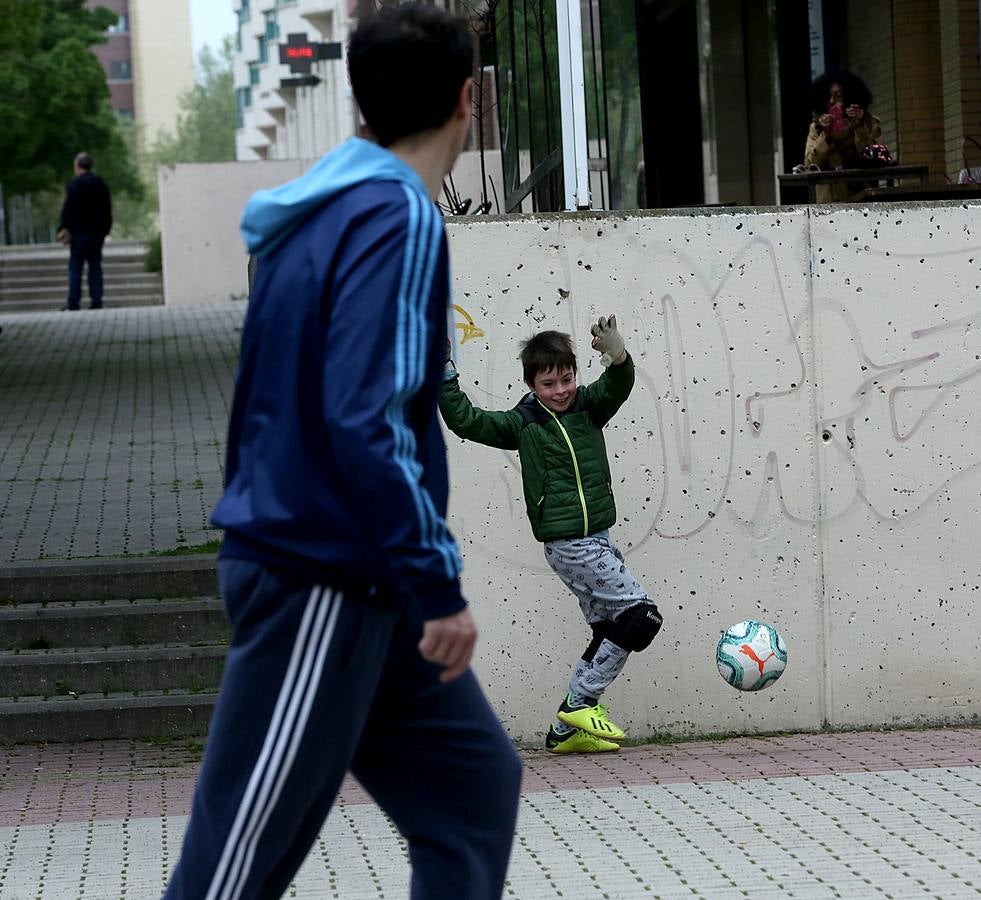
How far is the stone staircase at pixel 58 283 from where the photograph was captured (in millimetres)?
29875

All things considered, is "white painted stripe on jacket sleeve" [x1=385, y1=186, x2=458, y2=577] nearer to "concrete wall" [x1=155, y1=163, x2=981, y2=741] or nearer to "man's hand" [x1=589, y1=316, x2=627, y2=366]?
"man's hand" [x1=589, y1=316, x2=627, y2=366]

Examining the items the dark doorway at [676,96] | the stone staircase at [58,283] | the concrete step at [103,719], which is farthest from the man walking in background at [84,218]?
the concrete step at [103,719]

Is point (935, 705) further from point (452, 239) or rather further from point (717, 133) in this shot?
point (717, 133)

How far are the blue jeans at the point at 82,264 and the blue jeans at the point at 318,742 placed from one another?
78.6ft

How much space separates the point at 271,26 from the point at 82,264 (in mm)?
47472

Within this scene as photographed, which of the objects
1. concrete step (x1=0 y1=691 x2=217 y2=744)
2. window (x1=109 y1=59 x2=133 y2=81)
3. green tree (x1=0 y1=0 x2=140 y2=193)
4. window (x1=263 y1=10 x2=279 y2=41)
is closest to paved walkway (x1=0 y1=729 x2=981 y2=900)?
concrete step (x1=0 y1=691 x2=217 y2=744)

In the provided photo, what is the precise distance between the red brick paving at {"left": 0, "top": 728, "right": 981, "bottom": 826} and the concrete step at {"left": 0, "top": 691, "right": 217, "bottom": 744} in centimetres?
6

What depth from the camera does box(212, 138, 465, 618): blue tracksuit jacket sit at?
2.70m

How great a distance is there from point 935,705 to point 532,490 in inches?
73.1

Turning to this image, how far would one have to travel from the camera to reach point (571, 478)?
6613 mm

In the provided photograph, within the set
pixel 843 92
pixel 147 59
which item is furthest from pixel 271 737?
pixel 147 59

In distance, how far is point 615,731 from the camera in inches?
272

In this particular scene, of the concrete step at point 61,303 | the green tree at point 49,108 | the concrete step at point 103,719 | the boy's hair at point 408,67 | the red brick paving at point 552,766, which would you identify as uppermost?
the green tree at point 49,108

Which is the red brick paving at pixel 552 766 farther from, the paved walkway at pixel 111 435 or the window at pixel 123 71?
the window at pixel 123 71
